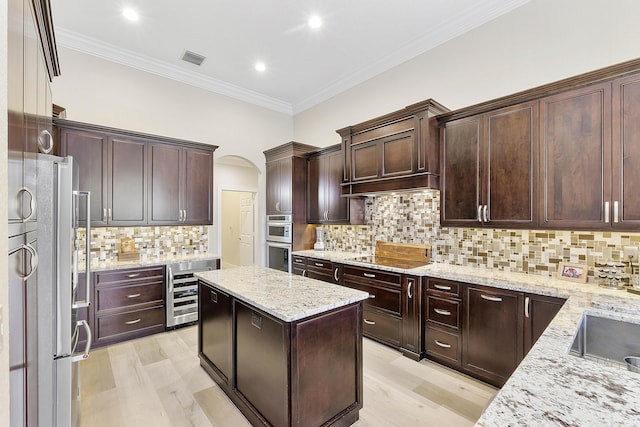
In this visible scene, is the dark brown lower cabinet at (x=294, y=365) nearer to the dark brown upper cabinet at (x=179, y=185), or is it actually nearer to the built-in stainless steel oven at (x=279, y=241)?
the dark brown upper cabinet at (x=179, y=185)

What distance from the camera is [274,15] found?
131 inches

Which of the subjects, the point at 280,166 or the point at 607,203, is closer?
the point at 607,203

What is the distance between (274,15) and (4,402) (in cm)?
375

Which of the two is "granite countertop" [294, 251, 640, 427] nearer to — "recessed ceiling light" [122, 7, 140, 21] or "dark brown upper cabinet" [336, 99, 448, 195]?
"dark brown upper cabinet" [336, 99, 448, 195]

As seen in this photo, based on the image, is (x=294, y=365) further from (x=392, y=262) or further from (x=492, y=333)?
(x=392, y=262)

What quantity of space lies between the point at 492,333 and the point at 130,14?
494 centimetres

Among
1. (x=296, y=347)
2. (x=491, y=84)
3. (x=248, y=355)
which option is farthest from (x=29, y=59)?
(x=491, y=84)

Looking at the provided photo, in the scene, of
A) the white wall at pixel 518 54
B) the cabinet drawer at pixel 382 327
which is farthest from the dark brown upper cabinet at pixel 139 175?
→ the white wall at pixel 518 54

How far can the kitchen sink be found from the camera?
163 centimetres

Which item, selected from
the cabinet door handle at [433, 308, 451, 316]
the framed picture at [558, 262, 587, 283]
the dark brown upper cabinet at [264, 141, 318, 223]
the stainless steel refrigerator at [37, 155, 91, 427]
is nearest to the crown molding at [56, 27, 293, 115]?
the dark brown upper cabinet at [264, 141, 318, 223]

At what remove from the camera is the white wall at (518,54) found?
99.9 inches

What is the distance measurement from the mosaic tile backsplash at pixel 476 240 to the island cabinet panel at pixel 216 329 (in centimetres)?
248

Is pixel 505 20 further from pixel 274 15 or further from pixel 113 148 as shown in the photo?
pixel 113 148

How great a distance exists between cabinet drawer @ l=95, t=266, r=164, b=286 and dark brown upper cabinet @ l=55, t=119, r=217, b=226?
2.02ft
